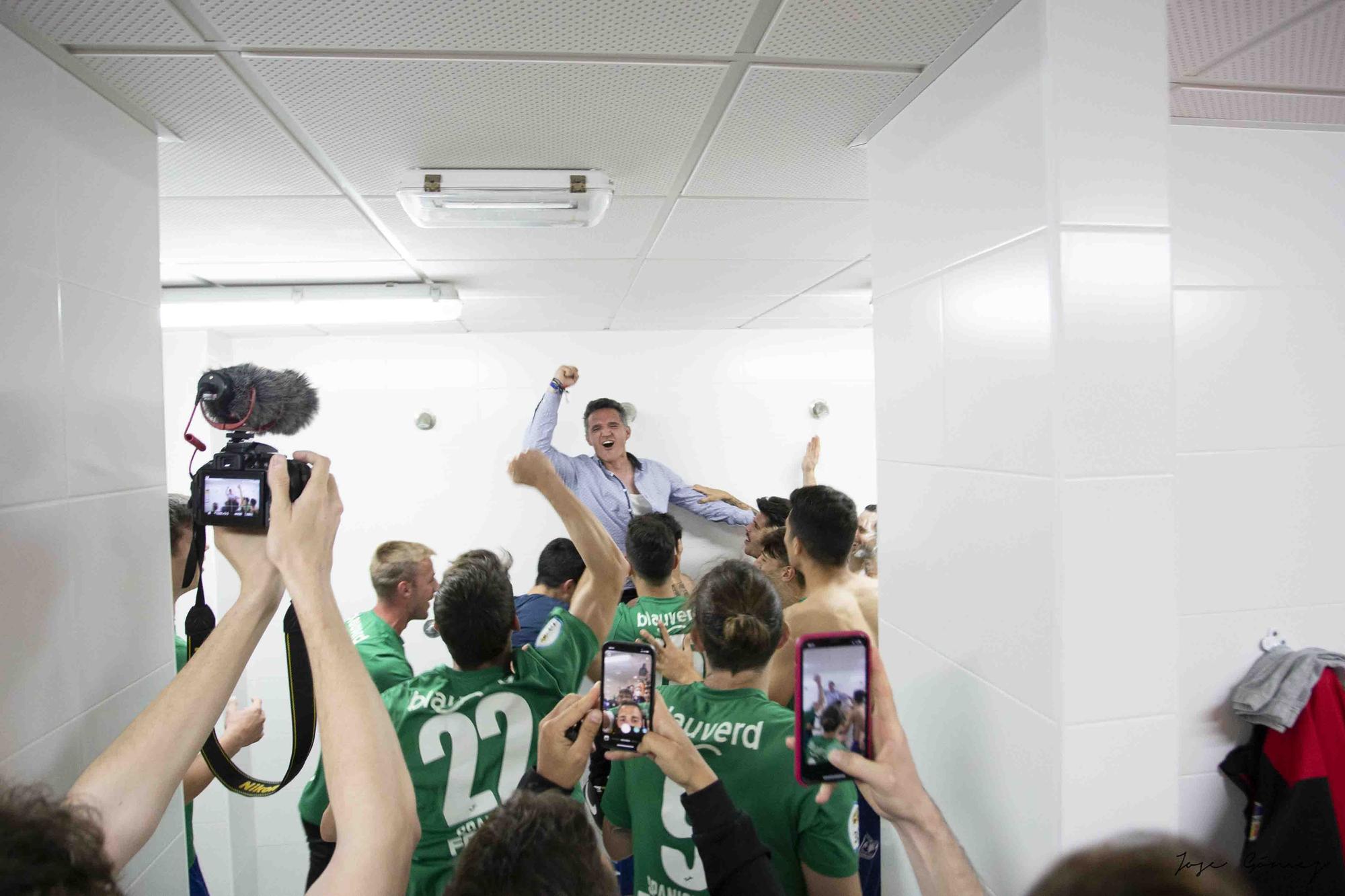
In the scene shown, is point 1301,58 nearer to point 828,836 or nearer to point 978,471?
point 978,471

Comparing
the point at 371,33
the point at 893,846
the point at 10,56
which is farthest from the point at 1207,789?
the point at 10,56

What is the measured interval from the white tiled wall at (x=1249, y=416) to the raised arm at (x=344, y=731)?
145cm

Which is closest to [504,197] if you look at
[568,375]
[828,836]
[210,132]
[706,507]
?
[210,132]

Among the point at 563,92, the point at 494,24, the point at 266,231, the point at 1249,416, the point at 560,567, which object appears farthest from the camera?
the point at 560,567

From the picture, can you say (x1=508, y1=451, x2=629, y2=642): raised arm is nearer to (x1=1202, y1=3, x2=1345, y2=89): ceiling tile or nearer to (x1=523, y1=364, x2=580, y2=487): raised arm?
(x1=1202, y1=3, x2=1345, y2=89): ceiling tile

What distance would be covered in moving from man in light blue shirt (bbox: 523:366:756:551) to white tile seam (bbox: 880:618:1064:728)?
2480 millimetres

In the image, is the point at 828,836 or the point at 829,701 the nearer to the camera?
the point at 829,701

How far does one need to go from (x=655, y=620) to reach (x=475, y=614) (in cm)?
101

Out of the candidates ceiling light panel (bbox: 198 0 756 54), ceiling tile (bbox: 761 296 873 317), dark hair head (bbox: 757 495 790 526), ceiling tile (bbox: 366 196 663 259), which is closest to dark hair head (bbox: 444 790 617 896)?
ceiling light panel (bbox: 198 0 756 54)

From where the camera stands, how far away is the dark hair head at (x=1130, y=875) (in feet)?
1.52

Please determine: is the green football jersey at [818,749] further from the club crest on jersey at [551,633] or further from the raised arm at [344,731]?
the club crest on jersey at [551,633]

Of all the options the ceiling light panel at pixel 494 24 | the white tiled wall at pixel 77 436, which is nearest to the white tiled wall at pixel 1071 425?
the ceiling light panel at pixel 494 24

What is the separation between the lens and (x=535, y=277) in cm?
265

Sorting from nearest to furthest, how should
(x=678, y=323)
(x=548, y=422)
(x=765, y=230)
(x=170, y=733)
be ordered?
1. (x=170, y=733)
2. (x=765, y=230)
3. (x=548, y=422)
4. (x=678, y=323)
